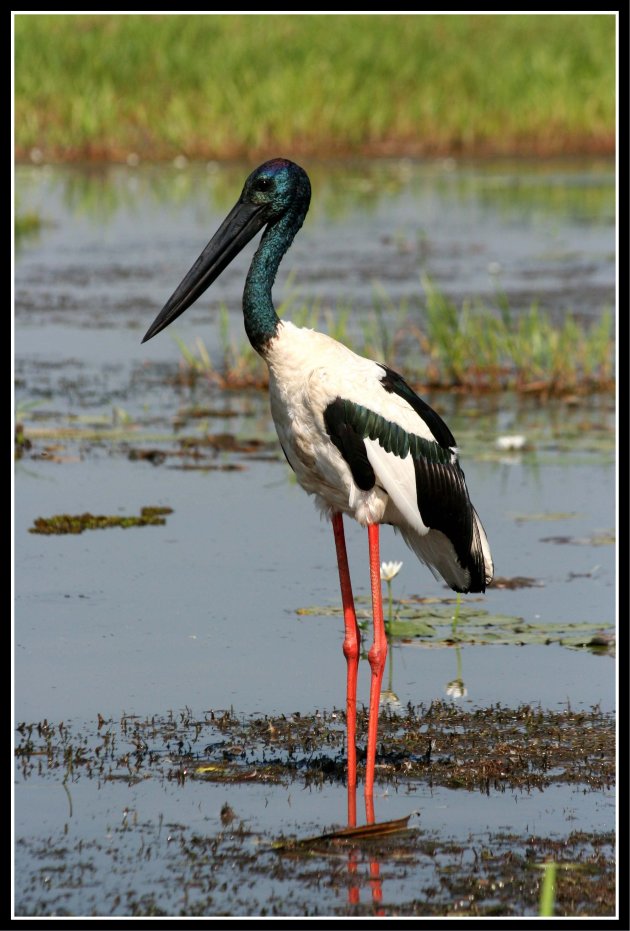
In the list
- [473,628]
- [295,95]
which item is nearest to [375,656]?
[473,628]

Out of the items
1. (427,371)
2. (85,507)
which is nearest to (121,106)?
(427,371)

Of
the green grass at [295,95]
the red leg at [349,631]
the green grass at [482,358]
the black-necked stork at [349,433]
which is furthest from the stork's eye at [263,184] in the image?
the green grass at [295,95]

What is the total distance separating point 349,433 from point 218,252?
0.93 m

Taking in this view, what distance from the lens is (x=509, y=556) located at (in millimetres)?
7520

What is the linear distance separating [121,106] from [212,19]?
16.1 ft

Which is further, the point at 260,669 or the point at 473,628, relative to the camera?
the point at 473,628

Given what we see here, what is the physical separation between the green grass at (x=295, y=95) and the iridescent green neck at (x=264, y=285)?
17.1 m

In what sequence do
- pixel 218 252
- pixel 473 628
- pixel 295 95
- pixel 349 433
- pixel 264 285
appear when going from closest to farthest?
1. pixel 349 433
2. pixel 264 285
3. pixel 218 252
4. pixel 473 628
5. pixel 295 95

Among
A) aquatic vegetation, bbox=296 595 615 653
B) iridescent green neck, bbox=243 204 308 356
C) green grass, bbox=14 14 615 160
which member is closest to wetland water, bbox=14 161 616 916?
aquatic vegetation, bbox=296 595 615 653

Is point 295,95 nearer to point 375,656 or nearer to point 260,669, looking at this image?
point 260,669

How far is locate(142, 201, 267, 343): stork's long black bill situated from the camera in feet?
18.4

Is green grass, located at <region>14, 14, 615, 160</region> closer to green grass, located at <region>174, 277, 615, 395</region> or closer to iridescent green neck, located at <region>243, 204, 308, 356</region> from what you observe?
green grass, located at <region>174, 277, 615, 395</region>

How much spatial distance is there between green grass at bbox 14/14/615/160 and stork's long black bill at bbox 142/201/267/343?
16923mm

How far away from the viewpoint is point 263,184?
5535mm
